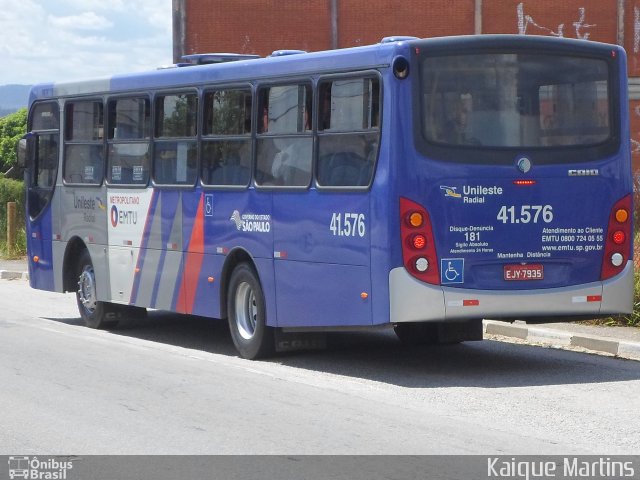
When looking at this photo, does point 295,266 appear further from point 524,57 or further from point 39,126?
point 39,126

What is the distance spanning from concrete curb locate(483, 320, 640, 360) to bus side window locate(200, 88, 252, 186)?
3.65m

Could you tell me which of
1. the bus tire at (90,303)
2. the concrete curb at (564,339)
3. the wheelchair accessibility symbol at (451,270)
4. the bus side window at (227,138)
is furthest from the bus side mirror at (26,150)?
the wheelchair accessibility symbol at (451,270)

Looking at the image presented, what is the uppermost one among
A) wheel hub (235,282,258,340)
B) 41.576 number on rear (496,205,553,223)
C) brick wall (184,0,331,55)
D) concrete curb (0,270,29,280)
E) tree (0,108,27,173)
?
brick wall (184,0,331,55)

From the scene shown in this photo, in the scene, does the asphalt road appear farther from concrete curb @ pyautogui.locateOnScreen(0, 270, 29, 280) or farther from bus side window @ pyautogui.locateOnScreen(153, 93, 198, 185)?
concrete curb @ pyautogui.locateOnScreen(0, 270, 29, 280)

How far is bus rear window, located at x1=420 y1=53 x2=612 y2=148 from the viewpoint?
11.7 meters

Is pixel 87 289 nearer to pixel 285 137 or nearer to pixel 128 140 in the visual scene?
pixel 128 140

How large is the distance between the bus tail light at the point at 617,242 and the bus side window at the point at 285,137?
2.83 meters

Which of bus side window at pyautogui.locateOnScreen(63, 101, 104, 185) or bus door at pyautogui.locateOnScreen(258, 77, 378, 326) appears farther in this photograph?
bus side window at pyautogui.locateOnScreen(63, 101, 104, 185)

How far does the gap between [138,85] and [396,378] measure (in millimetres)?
5355

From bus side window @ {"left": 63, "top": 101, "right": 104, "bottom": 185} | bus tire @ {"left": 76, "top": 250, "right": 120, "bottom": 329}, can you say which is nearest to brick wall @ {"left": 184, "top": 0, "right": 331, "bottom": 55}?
bus side window @ {"left": 63, "top": 101, "right": 104, "bottom": 185}

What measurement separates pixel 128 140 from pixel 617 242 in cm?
615

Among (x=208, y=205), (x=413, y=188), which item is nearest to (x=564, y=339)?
Answer: (x=413, y=188)

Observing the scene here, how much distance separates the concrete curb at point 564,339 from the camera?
44.2 feet

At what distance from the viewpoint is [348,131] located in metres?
12.1
